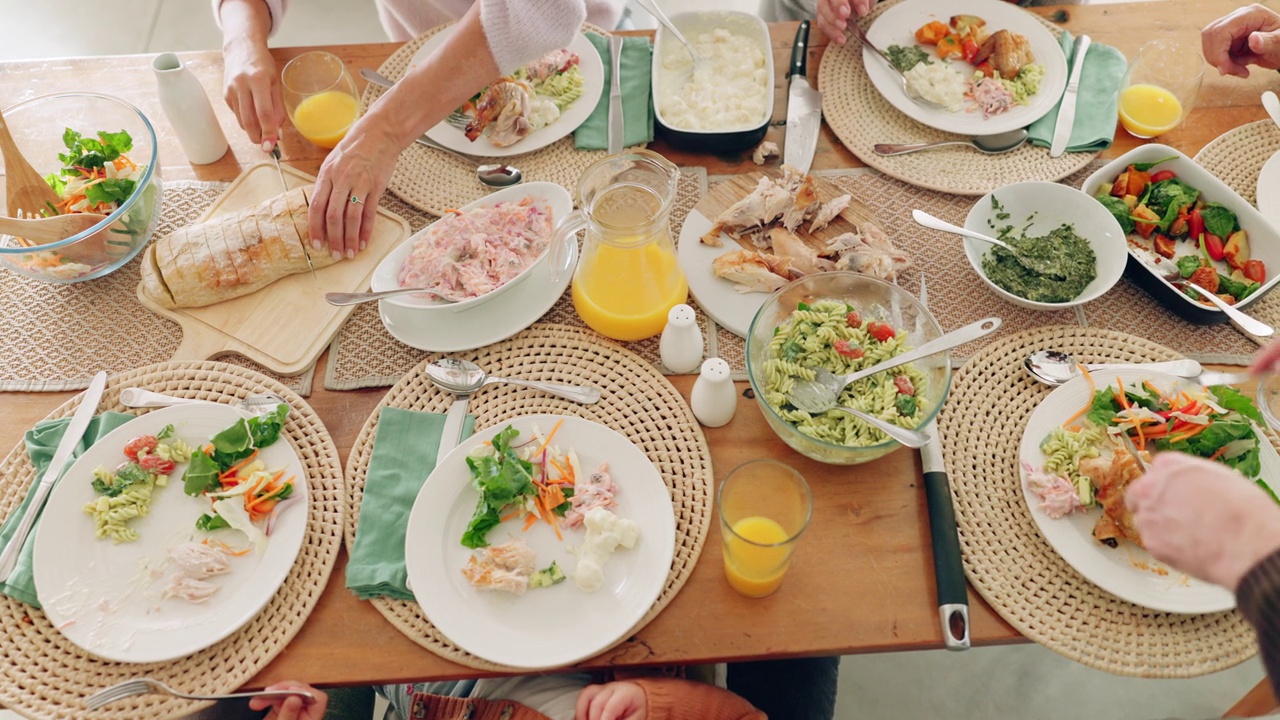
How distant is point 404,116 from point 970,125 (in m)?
1.26

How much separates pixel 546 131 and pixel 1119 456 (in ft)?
4.32

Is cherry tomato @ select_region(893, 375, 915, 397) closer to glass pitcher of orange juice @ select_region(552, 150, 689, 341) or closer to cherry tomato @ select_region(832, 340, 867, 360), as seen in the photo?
cherry tomato @ select_region(832, 340, 867, 360)

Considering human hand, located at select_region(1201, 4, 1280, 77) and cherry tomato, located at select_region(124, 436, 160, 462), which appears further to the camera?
human hand, located at select_region(1201, 4, 1280, 77)

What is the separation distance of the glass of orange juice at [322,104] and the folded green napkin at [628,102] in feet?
1.73

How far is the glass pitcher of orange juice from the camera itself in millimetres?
1372

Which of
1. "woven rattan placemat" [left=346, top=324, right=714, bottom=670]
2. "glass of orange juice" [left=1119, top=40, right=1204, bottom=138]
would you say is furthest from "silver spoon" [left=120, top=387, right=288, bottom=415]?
"glass of orange juice" [left=1119, top=40, right=1204, bottom=138]

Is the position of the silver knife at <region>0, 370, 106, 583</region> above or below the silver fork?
above

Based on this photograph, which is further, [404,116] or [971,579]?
[404,116]

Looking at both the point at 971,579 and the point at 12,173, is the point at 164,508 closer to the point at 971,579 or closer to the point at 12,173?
the point at 12,173

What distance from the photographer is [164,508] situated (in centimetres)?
131

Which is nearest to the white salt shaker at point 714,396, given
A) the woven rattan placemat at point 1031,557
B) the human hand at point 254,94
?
the woven rattan placemat at point 1031,557

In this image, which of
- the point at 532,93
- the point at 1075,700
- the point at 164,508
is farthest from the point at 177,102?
the point at 1075,700

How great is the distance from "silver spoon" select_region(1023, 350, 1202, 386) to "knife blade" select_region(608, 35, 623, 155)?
3.20 feet

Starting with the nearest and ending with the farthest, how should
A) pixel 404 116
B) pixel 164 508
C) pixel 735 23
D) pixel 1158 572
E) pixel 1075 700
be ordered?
1. pixel 1158 572
2. pixel 164 508
3. pixel 404 116
4. pixel 735 23
5. pixel 1075 700
